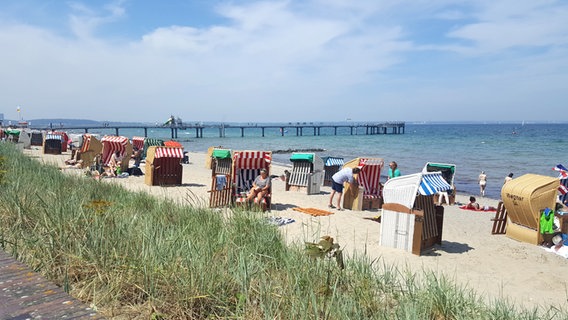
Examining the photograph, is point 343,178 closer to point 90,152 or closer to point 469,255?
point 469,255

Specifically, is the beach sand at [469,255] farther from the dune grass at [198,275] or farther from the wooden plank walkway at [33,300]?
the wooden plank walkway at [33,300]

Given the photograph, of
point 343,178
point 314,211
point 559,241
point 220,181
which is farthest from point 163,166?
point 559,241

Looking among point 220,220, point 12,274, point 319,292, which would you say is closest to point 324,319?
point 319,292

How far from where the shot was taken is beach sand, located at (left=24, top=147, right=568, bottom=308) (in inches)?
225

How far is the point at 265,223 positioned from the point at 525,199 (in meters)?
6.26

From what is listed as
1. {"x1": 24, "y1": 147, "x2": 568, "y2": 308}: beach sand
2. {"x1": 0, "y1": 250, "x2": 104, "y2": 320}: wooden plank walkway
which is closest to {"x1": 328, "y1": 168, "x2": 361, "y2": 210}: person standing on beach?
{"x1": 24, "y1": 147, "x2": 568, "y2": 308}: beach sand

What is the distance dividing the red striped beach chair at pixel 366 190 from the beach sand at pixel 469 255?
345 millimetres

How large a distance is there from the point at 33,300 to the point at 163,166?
12.0m

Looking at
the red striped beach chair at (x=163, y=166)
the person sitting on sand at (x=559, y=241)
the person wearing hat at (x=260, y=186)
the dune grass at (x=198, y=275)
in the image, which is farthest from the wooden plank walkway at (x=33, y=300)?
the red striped beach chair at (x=163, y=166)

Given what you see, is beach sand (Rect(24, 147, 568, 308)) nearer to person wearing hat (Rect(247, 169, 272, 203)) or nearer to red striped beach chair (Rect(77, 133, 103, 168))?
person wearing hat (Rect(247, 169, 272, 203))

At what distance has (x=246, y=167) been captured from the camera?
10703mm

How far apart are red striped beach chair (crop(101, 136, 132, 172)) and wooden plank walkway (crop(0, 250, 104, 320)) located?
14344mm

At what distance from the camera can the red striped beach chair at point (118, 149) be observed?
16297 millimetres

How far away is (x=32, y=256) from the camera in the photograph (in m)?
3.16
